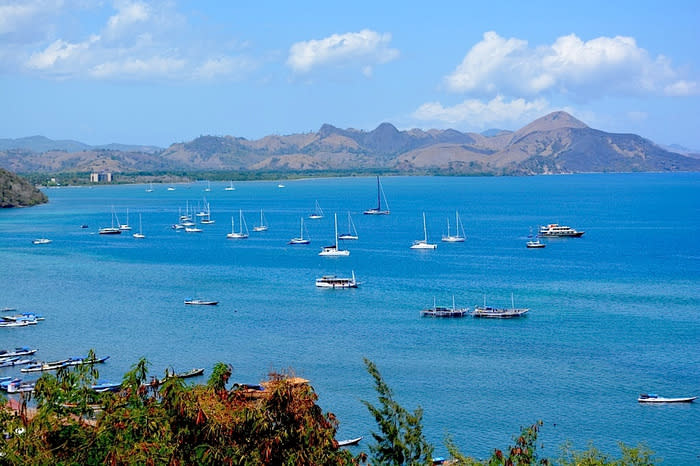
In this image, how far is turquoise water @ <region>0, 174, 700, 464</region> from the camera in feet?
Answer: 78.7

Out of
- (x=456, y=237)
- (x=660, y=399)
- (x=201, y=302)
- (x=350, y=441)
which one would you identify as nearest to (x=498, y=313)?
(x=660, y=399)

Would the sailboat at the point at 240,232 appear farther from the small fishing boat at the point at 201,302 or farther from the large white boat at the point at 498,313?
the large white boat at the point at 498,313

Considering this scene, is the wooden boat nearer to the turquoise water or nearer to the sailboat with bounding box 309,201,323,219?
the turquoise water

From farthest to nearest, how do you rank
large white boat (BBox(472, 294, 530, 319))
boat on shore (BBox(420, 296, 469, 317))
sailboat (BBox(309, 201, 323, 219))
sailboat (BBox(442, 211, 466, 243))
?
sailboat (BBox(309, 201, 323, 219)) < sailboat (BBox(442, 211, 466, 243)) < boat on shore (BBox(420, 296, 469, 317)) < large white boat (BBox(472, 294, 530, 319))

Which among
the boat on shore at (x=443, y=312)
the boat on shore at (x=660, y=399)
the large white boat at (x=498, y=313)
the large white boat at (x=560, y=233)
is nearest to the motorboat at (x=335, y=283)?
the boat on shore at (x=443, y=312)

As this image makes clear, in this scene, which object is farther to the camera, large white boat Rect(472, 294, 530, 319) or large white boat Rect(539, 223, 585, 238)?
large white boat Rect(539, 223, 585, 238)

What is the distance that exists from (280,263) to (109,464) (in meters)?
43.2

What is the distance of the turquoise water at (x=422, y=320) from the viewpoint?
24.0 metres

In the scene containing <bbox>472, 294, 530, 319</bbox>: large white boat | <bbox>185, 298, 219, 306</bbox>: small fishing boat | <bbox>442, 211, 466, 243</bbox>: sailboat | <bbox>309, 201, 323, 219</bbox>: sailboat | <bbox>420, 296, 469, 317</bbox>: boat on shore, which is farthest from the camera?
<bbox>309, 201, 323, 219</bbox>: sailboat

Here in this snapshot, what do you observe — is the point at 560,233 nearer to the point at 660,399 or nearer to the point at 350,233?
the point at 350,233

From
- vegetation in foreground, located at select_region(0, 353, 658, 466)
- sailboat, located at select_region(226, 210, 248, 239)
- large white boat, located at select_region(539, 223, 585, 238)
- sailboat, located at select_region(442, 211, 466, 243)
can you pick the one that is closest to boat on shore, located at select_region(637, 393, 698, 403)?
vegetation in foreground, located at select_region(0, 353, 658, 466)

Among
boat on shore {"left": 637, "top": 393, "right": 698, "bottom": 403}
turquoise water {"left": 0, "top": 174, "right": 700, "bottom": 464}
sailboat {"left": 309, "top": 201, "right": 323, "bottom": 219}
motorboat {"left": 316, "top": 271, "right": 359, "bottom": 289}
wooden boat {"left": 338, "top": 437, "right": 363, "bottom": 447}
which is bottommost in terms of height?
wooden boat {"left": 338, "top": 437, "right": 363, "bottom": 447}

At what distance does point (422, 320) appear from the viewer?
1374 inches

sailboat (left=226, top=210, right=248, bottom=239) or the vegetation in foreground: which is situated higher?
the vegetation in foreground
